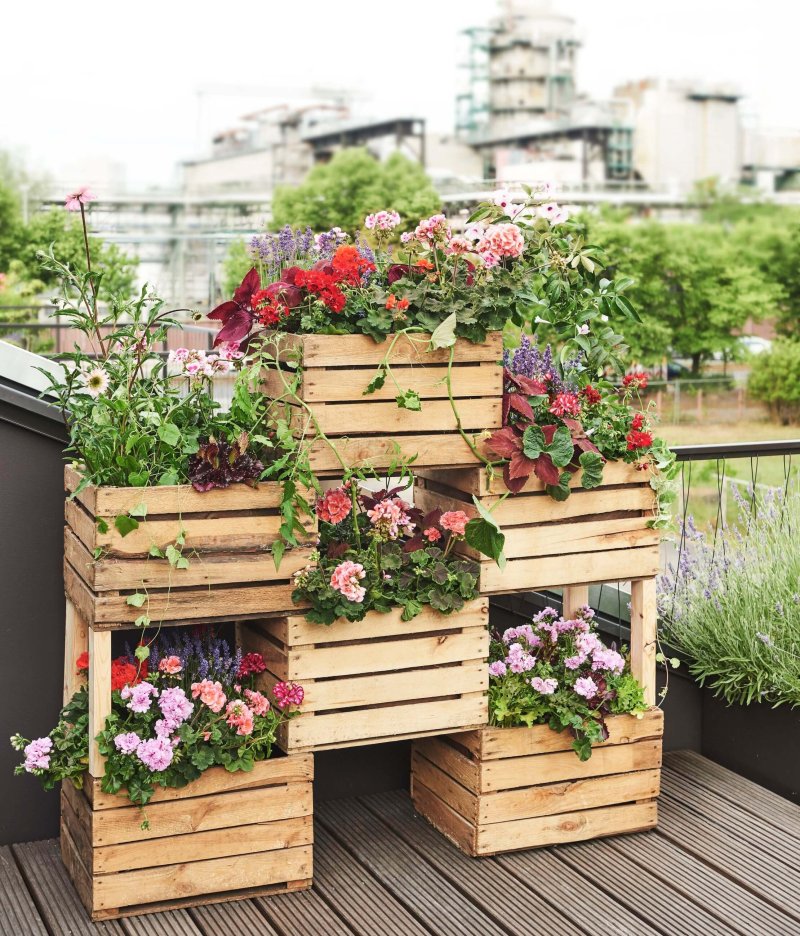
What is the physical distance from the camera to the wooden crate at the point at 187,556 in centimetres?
260

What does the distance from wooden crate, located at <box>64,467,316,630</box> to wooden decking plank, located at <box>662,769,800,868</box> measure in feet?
4.36

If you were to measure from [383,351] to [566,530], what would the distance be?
0.64 m

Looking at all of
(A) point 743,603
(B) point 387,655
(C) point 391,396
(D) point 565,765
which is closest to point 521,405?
(C) point 391,396

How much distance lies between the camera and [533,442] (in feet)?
9.43

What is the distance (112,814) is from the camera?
8.77ft

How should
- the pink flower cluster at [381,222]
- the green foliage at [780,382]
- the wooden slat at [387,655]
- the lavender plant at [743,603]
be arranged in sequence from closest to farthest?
the wooden slat at [387,655] < the pink flower cluster at [381,222] < the lavender plant at [743,603] < the green foliage at [780,382]

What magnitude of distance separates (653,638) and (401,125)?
71.2 meters

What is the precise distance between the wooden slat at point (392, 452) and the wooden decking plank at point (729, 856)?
113 centimetres

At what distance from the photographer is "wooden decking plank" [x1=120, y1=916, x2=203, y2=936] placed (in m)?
2.66

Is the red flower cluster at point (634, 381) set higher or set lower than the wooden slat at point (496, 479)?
higher

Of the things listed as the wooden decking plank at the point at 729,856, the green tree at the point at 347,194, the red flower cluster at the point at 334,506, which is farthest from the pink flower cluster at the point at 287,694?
the green tree at the point at 347,194

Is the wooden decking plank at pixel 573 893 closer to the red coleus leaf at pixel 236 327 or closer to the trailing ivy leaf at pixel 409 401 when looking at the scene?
the trailing ivy leaf at pixel 409 401

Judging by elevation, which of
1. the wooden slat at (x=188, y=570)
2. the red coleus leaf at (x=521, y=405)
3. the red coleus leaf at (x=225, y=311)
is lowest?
the wooden slat at (x=188, y=570)

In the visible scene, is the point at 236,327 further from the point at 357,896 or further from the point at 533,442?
the point at 357,896
